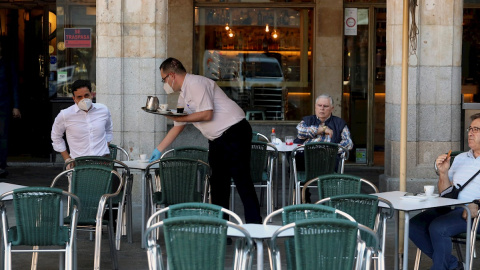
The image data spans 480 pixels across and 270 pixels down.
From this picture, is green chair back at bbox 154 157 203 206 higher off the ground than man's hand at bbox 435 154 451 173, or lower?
lower

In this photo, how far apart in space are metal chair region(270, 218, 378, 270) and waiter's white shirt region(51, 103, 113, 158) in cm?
412

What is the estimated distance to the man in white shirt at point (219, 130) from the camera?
8625 mm

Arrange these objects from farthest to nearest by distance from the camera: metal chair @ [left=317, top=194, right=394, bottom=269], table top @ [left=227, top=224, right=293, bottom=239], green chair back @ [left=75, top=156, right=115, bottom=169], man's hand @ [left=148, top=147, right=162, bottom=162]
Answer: man's hand @ [left=148, top=147, right=162, bottom=162], green chair back @ [left=75, top=156, right=115, bottom=169], metal chair @ [left=317, top=194, right=394, bottom=269], table top @ [left=227, top=224, right=293, bottom=239]

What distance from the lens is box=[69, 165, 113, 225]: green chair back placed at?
775cm

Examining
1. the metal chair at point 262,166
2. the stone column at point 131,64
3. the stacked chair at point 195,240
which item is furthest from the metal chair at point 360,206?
the stone column at point 131,64

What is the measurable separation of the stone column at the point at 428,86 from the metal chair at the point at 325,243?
6.12 m

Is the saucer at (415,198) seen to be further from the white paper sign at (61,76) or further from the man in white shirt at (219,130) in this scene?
the white paper sign at (61,76)

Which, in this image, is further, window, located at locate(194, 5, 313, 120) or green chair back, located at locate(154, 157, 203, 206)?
window, located at locate(194, 5, 313, 120)

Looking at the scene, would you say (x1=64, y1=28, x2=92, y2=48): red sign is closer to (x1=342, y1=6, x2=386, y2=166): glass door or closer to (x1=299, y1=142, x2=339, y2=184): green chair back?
(x1=342, y1=6, x2=386, y2=166): glass door

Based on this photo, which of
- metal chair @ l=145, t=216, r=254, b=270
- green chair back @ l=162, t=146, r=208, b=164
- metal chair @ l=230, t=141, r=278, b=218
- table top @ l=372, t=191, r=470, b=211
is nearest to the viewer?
metal chair @ l=145, t=216, r=254, b=270

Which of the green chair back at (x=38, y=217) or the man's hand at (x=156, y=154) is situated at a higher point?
the man's hand at (x=156, y=154)

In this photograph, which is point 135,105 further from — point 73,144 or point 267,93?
point 267,93

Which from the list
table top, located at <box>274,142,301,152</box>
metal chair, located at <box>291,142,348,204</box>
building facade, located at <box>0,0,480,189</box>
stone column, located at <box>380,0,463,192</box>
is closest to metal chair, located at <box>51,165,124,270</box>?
metal chair, located at <box>291,142,348,204</box>

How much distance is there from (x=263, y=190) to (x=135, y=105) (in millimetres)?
1885
